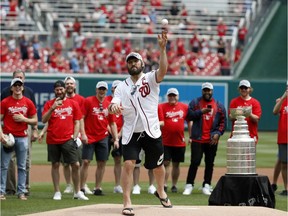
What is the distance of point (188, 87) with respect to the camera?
108 feet

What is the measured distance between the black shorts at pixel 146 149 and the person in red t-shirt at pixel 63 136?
444 centimetres

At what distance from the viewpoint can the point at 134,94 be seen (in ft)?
35.4

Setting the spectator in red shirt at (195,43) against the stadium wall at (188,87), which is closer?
the stadium wall at (188,87)

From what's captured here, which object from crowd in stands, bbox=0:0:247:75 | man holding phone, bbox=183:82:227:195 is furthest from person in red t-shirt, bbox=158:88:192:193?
crowd in stands, bbox=0:0:247:75

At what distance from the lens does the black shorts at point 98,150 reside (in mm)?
16297

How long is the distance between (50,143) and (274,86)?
761 inches

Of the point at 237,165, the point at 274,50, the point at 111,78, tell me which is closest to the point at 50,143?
the point at 237,165

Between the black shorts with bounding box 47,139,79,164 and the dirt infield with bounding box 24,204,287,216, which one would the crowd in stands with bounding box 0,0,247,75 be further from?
the dirt infield with bounding box 24,204,287,216

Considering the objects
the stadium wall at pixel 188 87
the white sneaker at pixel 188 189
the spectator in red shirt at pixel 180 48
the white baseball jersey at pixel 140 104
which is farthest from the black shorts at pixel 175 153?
the spectator in red shirt at pixel 180 48

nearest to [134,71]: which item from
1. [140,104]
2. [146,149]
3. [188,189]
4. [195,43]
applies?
[140,104]

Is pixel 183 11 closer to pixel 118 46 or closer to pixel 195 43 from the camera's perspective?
pixel 195 43

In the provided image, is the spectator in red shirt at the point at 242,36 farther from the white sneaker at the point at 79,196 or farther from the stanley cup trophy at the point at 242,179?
the stanley cup trophy at the point at 242,179

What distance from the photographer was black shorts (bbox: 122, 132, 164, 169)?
10.9 metres

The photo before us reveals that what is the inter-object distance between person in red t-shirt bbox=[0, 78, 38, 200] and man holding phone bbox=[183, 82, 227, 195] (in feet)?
10.3
